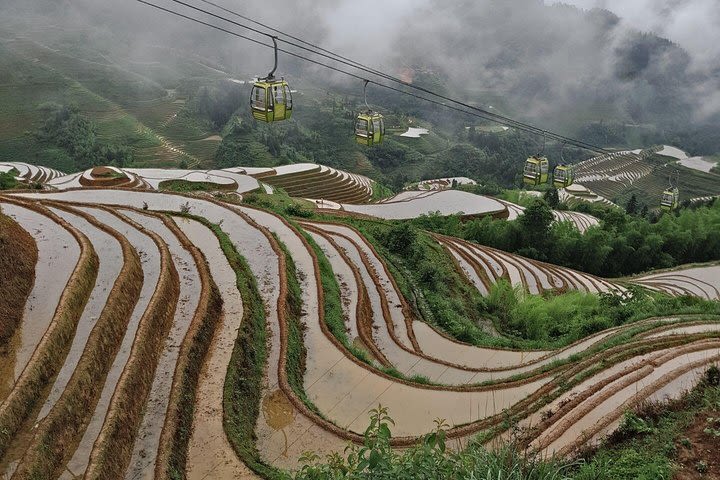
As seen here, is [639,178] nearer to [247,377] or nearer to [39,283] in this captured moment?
[247,377]

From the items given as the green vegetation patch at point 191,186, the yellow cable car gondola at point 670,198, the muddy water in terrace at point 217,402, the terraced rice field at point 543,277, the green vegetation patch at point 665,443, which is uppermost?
the yellow cable car gondola at point 670,198

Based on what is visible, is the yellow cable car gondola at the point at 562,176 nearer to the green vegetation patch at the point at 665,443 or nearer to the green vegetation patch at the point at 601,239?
the green vegetation patch at the point at 601,239

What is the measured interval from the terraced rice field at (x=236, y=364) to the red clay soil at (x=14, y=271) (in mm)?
185

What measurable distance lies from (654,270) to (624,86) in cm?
13581

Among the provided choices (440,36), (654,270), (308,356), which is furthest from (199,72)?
(308,356)

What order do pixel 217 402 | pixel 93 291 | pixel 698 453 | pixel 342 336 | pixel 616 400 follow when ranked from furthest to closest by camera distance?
pixel 342 336 → pixel 93 291 → pixel 217 402 → pixel 616 400 → pixel 698 453

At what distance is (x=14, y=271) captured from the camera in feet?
30.2

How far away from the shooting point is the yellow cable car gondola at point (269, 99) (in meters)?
11.3

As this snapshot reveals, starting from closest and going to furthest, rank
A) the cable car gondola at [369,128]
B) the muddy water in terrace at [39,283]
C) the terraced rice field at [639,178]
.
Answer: the muddy water in terrace at [39,283]
the cable car gondola at [369,128]
the terraced rice field at [639,178]

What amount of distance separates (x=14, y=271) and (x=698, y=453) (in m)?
11.0

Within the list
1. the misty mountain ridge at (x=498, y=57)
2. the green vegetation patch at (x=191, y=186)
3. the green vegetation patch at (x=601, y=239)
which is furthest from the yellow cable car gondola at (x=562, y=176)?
the misty mountain ridge at (x=498, y=57)

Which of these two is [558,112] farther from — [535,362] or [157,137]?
[535,362]

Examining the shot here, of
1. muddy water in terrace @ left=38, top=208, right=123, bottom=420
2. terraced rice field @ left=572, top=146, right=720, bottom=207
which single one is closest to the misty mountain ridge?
terraced rice field @ left=572, top=146, right=720, bottom=207

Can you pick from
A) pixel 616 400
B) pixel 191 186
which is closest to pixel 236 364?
pixel 616 400
